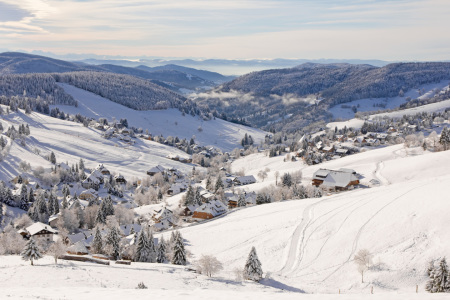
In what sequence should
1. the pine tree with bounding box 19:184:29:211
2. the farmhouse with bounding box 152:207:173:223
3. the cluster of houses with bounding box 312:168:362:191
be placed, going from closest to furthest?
1. the farmhouse with bounding box 152:207:173:223
2. the pine tree with bounding box 19:184:29:211
3. the cluster of houses with bounding box 312:168:362:191

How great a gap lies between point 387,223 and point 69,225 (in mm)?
55350

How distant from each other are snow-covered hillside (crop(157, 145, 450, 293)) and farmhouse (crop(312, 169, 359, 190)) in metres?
18.8

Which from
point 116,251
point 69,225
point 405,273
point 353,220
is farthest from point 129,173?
point 405,273

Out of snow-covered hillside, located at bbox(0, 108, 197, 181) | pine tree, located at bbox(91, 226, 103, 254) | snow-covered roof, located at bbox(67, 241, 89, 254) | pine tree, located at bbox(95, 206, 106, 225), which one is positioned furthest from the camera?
snow-covered hillside, located at bbox(0, 108, 197, 181)

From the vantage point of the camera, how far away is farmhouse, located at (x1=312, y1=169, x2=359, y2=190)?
3201 inches

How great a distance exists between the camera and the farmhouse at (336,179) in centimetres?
8131

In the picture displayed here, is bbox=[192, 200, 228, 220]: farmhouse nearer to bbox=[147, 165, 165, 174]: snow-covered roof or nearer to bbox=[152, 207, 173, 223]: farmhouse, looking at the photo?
bbox=[152, 207, 173, 223]: farmhouse

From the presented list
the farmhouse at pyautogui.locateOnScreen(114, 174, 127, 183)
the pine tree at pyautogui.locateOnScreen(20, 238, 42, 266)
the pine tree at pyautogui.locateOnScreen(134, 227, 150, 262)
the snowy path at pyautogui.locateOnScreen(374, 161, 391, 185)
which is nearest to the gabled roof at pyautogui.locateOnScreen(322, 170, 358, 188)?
the snowy path at pyautogui.locateOnScreen(374, 161, 391, 185)

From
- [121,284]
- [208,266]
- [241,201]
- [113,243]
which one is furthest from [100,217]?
[121,284]

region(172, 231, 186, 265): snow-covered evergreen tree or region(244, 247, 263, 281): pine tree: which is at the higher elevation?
region(244, 247, 263, 281): pine tree

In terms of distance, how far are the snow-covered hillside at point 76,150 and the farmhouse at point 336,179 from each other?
5506cm

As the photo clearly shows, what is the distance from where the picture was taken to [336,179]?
8394cm

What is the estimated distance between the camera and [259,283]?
118ft

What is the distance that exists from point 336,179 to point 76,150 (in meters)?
96.7
